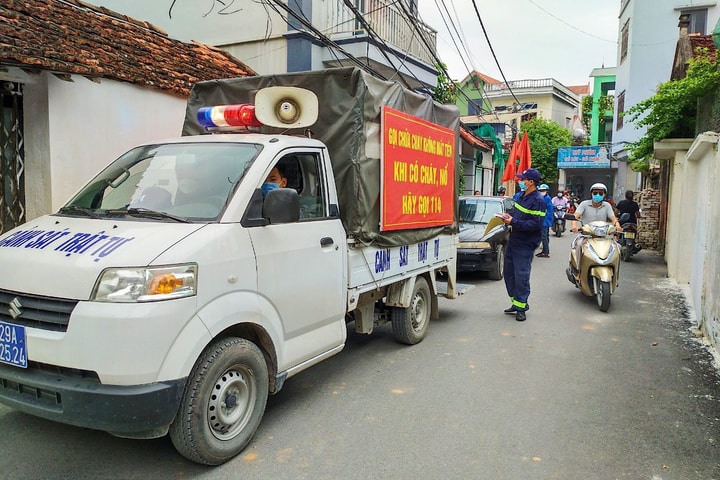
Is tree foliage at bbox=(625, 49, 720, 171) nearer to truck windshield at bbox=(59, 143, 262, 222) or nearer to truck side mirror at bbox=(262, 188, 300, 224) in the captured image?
truck side mirror at bbox=(262, 188, 300, 224)

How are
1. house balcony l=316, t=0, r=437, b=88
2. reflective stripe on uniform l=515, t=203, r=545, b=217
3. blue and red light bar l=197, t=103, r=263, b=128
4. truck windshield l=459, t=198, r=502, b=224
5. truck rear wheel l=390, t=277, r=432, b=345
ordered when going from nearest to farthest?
blue and red light bar l=197, t=103, r=263, b=128 < truck rear wheel l=390, t=277, r=432, b=345 < reflective stripe on uniform l=515, t=203, r=545, b=217 < truck windshield l=459, t=198, r=502, b=224 < house balcony l=316, t=0, r=437, b=88

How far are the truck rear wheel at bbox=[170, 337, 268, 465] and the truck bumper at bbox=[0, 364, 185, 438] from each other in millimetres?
151

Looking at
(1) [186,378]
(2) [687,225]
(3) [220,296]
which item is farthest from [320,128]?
(2) [687,225]

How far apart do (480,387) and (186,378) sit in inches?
109

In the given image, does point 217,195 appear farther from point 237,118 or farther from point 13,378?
point 13,378

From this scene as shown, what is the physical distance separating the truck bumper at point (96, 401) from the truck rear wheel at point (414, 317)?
331cm

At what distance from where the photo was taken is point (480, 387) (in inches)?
190

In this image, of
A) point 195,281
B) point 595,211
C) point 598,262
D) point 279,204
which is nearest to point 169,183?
point 279,204

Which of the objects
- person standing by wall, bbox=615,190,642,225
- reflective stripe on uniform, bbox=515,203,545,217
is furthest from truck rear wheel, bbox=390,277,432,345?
person standing by wall, bbox=615,190,642,225

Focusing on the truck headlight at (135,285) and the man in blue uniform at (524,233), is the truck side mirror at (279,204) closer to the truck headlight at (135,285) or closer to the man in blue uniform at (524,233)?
the truck headlight at (135,285)

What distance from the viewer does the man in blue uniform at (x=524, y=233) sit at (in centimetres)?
729

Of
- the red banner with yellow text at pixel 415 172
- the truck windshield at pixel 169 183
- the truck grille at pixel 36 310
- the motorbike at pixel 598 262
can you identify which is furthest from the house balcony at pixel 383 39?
the truck grille at pixel 36 310

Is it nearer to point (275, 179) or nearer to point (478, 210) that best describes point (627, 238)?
point (478, 210)

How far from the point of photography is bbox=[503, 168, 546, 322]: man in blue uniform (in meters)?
7.29
